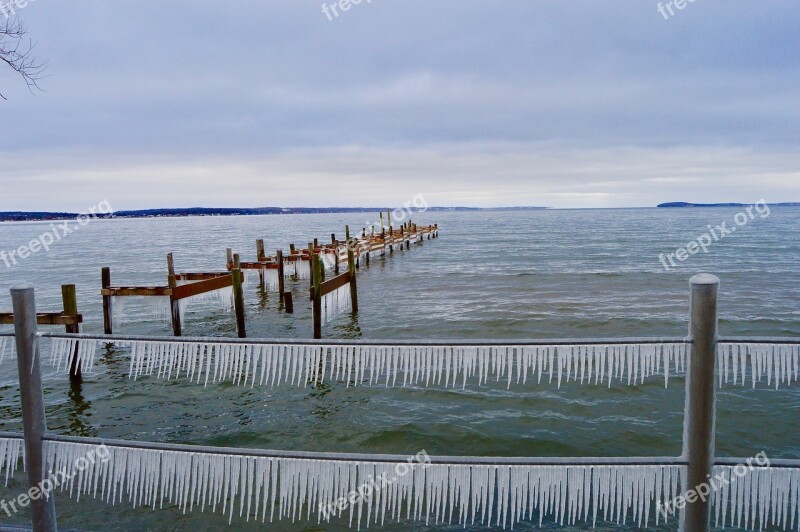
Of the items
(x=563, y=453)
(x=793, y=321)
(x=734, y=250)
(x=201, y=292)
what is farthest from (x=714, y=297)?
(x=734, y=250)

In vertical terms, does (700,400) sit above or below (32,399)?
above

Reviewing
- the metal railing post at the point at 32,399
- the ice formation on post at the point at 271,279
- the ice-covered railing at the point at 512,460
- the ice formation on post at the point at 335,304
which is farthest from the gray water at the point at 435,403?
the ice-covered railing at the point at 512,460

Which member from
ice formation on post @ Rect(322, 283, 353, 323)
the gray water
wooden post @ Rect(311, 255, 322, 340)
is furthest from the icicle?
wooden post @ Rect(311, 255, 322, 340)

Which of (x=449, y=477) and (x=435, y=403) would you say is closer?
(x=449, y=477)

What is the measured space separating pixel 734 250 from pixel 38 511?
5693 centimetres

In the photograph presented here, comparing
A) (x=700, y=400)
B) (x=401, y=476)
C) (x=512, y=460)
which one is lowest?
(x=401, y=476)

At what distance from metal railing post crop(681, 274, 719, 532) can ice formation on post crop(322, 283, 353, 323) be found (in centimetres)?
1536

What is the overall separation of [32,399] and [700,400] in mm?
3559

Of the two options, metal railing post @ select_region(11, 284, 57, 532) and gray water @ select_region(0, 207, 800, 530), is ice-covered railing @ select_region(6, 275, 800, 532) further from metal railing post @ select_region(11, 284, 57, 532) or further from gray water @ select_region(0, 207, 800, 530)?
gray water @ select_region(0, 207, 800, 530)

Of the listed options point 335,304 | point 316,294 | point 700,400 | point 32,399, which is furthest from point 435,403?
point 335,304

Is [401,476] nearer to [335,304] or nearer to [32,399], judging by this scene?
[32,399]

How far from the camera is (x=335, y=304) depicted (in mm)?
19594

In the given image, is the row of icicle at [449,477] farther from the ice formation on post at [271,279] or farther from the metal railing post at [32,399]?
the ice formation on post at [271,279]

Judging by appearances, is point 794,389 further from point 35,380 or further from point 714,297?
point 35,380
